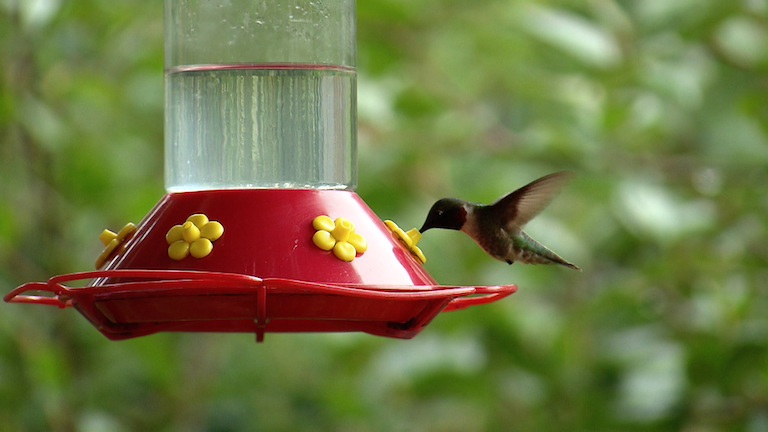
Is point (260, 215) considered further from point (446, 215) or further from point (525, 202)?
point (525, 202)

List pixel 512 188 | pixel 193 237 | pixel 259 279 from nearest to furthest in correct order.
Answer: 1. pixel 259 279
2. pixel 193 237
3. pixel 512 188

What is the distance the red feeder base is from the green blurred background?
1896 mm

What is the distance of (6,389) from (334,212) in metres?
3.10

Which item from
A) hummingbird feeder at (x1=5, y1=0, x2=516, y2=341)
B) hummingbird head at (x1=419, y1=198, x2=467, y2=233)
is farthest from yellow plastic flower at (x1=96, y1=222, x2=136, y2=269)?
hummingbird head at (x1=419, y1=198, x2=467, y2=233)

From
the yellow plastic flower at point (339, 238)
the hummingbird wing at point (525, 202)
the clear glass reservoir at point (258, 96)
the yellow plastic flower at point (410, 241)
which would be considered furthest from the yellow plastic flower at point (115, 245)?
the hummingbird wing at point (525, 202)

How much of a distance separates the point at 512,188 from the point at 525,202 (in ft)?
6.13

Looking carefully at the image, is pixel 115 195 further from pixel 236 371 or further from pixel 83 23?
pixel 236 371

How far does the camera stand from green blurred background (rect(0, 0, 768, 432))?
3.85 m

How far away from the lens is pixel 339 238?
1.79 meters

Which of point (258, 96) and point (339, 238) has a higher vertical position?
point (258, 96)

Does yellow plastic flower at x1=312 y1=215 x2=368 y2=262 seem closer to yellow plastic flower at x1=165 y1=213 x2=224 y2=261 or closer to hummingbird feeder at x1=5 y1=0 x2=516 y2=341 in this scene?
hummingbird feeder at x1=5 y1=0 x2=516 y2=341

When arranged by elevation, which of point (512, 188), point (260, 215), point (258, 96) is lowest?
point (512, 188)

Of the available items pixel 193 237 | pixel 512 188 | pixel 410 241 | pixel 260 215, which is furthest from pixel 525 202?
pixel 512 188

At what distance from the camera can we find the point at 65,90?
13.3 ft
